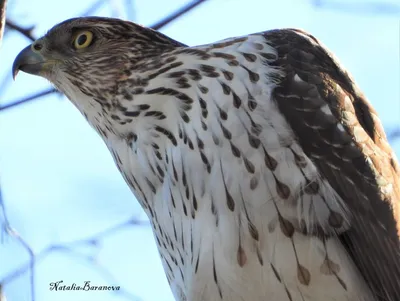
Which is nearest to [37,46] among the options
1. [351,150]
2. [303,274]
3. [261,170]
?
[261,170]

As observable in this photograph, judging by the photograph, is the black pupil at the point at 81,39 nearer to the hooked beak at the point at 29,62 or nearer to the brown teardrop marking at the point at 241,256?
the hooked beak at the point at 29,62

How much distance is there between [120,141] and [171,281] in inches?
30.7

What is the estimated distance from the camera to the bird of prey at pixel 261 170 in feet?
14.4

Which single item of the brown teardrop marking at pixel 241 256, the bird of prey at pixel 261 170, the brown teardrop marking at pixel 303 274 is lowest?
the brown teardrop marking at pixel 303 274

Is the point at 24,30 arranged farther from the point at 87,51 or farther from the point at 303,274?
the point at 303,274

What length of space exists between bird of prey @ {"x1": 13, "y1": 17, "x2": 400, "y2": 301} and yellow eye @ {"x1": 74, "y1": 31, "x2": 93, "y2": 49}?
1.47 ft

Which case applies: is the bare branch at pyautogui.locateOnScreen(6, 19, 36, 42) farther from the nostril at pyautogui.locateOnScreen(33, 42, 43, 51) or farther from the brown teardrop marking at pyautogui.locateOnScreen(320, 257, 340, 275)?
the brown teardrop marking at pyautogui.locateOnScreen(320, 257, 340, 275)

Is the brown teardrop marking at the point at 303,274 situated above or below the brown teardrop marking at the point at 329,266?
below

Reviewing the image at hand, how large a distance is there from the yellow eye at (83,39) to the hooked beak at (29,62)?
0.67 ft

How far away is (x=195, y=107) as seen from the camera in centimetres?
468

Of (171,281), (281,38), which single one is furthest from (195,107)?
(171,281)

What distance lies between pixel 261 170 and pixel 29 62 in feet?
5.34

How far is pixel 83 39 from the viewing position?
17.7 ft

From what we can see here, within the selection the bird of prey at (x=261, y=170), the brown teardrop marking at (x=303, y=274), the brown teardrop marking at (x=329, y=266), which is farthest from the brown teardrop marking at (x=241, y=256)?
the brown teardrop marking at (x=329, y=266)
